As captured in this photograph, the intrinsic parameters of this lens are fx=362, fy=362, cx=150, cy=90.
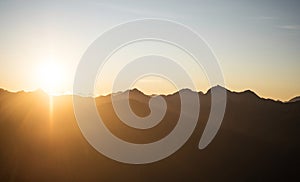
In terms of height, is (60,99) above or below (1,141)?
above

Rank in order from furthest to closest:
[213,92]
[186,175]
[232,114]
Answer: [213,92] < [232,114] < [186,175]

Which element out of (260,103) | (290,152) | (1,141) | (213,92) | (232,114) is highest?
(213,92)

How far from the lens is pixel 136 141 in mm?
63156

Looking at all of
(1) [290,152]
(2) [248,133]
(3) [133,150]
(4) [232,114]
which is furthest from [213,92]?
(3) [133,150]

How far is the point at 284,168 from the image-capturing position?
59219mm

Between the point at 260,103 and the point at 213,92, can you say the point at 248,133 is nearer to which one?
the point at 260,103

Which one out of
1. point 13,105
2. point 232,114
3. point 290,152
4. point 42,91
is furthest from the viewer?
point 42,91

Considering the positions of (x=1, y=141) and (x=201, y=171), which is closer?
(x=201, y=171)

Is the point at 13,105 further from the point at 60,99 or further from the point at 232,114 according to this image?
the point at 232,114

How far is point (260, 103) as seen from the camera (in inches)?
4114

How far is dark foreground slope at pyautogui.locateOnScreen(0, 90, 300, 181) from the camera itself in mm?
53031

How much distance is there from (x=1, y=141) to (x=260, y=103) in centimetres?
7185

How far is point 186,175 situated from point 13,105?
46.6 metres

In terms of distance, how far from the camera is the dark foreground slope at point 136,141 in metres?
53.0
